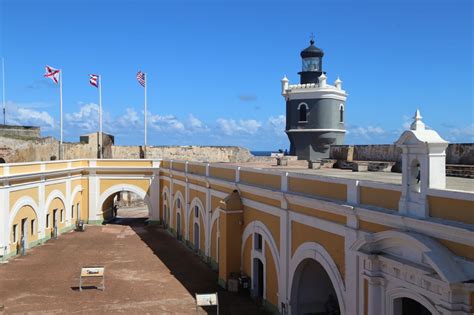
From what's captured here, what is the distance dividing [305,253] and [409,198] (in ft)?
15.5

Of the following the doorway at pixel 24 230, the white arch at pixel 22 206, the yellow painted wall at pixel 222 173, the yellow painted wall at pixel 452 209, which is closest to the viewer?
the yellow painted wall at pixel 452 209

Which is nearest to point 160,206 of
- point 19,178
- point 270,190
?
point 19,178

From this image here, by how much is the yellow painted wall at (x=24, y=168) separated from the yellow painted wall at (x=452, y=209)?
2181 cm

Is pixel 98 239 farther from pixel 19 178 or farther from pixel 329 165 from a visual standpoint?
pixel 329 165

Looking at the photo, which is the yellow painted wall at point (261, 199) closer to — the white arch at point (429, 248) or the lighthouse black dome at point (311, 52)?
the white arch at point (429, 248)

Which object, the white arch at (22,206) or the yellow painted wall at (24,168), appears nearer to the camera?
the white arch at (22,206)

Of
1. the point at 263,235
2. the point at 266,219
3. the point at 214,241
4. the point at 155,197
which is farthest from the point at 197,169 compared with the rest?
the point at 155,197

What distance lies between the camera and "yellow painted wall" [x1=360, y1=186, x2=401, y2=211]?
980 centimetres

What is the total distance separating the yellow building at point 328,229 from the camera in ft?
27.6

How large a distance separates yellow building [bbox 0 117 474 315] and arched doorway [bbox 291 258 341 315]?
0.03 m

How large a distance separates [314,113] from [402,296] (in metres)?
24.3

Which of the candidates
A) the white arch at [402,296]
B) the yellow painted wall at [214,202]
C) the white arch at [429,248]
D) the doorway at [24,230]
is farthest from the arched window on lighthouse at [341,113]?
the white arch at [402,296]

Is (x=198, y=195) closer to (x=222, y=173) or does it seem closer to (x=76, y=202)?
(x=222, y=173)

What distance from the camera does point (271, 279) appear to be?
52.4ft
